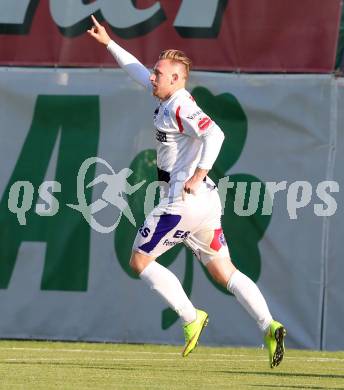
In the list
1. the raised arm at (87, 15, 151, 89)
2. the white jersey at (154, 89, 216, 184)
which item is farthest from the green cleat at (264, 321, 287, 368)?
the raised arm at (87, 15, 151, 89)

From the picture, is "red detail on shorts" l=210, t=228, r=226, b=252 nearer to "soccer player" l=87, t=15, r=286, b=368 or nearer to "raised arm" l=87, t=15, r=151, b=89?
"soccer player" l=87, t=15, r=286, b=368

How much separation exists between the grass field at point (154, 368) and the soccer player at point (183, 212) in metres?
0.39

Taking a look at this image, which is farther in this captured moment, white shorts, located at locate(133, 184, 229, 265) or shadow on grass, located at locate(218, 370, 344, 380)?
white shorts, located at locate(133, 184, 229, 265)

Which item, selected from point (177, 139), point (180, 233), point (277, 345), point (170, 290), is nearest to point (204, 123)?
point (177, 139)

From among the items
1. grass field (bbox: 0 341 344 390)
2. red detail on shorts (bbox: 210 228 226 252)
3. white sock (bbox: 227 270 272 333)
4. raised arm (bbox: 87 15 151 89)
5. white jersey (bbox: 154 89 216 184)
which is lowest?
grass field (bbox: 0 341 344 390)

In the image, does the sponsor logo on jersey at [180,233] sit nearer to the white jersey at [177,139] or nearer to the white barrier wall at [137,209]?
the white jersey at [177,139]

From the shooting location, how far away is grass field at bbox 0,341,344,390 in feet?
23.9

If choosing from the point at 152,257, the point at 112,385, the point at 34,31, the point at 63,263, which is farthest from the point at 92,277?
the point at 112,385

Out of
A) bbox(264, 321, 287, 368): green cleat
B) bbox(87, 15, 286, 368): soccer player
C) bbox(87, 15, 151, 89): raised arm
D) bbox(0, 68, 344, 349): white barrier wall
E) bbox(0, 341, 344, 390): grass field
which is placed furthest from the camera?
bbox(0, 68, 344, 349): white barrier wall

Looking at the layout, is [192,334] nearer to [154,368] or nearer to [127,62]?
[154,368]

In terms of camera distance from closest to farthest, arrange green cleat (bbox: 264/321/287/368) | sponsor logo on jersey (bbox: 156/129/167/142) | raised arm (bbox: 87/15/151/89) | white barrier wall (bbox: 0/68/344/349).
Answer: green cleat (bbox: 264/321/287/368) < sponsor logo on jersey (bbox: 156/129/167/142) < raised arm (bbox: 87/15/151/89) < white barrier wall (bbox: 0/68/344/349)

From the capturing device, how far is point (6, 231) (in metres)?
11.8

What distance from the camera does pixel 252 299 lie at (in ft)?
27.1

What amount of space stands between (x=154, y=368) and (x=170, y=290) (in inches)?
23.0
